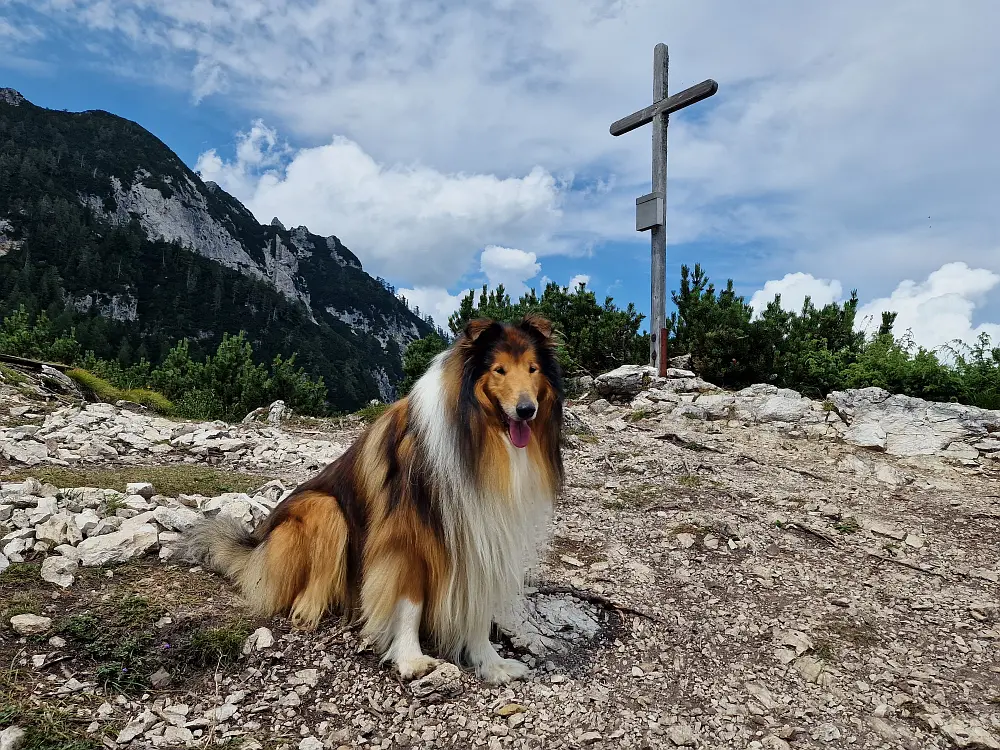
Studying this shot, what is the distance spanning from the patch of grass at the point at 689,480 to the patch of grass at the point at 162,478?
5250 millimetres

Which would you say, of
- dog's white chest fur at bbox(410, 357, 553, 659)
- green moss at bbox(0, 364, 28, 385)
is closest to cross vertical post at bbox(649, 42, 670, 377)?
dog's white chest fur at bbox(410, 357, 553, 659)

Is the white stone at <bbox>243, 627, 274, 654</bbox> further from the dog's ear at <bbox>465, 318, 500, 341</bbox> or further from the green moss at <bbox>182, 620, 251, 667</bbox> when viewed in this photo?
the dog's ear at <bbox>465, 318, 500, 341</bbox>

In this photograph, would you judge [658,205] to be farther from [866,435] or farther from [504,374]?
[504,374]

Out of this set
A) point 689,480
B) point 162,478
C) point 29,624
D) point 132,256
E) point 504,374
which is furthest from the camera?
point 132,256

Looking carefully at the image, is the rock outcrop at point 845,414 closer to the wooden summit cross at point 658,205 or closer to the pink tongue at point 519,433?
the wooden summit cross at point 658,205

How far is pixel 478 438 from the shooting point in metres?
3.40

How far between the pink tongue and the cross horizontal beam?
10.8 meters

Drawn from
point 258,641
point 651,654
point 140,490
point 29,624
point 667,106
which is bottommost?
point 651,654

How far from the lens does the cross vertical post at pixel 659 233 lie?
40.6ft

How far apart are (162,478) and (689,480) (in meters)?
6.32

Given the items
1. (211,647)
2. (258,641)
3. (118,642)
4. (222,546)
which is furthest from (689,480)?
(118,642)

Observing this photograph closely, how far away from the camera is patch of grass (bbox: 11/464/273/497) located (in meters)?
5.70

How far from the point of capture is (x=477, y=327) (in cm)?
344

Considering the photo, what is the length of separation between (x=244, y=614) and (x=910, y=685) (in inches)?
167
